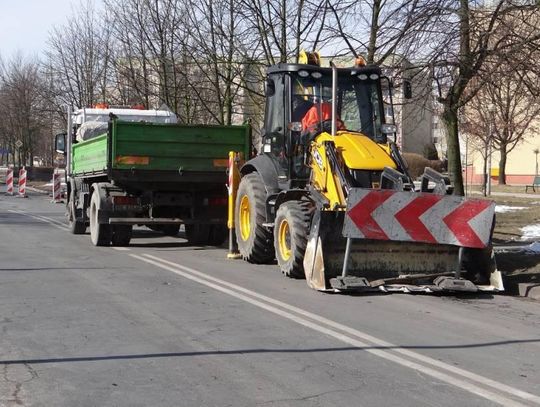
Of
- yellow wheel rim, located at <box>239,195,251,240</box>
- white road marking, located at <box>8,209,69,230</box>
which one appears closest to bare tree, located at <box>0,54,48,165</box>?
white road marking, located at <box>8,209,69,230</box>

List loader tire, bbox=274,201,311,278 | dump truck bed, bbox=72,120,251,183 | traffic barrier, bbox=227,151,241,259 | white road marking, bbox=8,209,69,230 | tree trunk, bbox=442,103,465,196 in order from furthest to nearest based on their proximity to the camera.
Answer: white road marking, bbox=8,209,69,230 → tree trunk, bbox=442,103,465,196 → dump truck bed, bbox=72,120,251,183 → traffic barrier, bbox=227,151,241,259 → loader tire, bbox=274,201,311,278

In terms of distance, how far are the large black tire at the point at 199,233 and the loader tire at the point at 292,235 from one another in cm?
487

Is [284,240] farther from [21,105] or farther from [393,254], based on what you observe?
[21,105]

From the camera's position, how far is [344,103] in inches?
442

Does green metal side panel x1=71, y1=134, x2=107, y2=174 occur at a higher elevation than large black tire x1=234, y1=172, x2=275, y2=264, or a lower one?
higher

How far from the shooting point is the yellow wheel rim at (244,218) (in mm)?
12430

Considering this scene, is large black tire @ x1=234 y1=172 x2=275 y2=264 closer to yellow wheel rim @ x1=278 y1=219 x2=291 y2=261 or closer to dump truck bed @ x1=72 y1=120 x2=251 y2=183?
yellow wheel rim @ x1=278 y1=219 x2=291 y2=261

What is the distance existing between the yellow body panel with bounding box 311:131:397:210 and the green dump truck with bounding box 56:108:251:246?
3800mm

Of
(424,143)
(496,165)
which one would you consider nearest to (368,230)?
(496,165)

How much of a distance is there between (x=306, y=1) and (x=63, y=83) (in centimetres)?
2455

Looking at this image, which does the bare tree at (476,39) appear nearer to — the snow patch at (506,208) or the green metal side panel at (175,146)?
the green metal side panel at (175,146)

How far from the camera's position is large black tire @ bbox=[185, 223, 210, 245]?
50.4ft

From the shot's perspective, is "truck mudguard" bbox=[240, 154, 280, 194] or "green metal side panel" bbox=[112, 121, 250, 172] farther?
"green metal side panel" bbox=[112, 121, 250, 172]

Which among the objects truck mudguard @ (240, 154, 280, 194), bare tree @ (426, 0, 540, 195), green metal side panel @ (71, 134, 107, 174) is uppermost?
bare tree @ (426, 0, 540, 195)
